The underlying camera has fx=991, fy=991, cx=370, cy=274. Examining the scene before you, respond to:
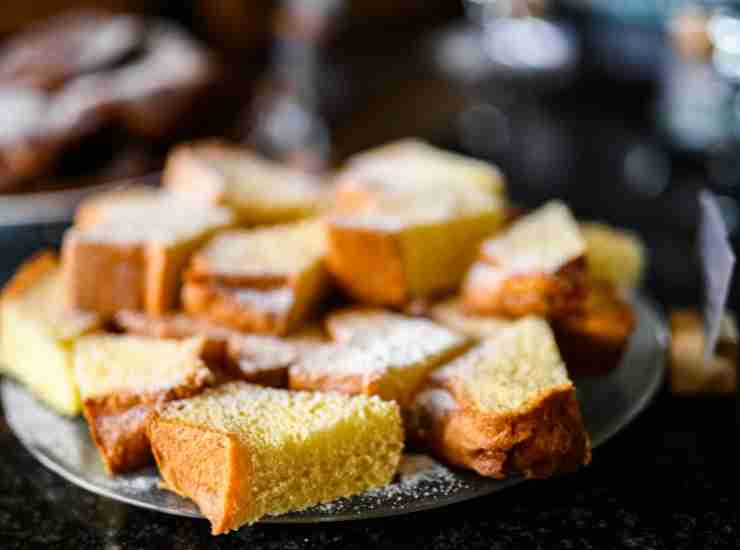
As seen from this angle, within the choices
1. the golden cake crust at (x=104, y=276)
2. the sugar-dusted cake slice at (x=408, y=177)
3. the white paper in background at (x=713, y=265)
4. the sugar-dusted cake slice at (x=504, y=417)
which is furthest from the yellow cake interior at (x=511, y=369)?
the golden cake crust at (x=104, y=276)

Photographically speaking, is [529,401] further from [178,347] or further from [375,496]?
[178,347]

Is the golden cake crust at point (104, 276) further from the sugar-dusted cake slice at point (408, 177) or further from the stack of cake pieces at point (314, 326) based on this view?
the sugar-dusted cake slice at point (408, 177)

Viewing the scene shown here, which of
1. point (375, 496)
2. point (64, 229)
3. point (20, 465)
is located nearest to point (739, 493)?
point (375, 496)

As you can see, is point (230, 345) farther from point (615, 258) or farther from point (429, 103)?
point (429, 103)

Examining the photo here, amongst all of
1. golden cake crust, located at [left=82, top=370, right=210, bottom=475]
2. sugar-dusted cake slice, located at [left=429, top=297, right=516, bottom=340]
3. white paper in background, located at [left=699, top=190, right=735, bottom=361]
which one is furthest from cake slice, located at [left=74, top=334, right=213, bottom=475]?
white paper in background, located at [left=699, top=190, right=735, bottom=361]

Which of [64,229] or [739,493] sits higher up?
[739,493]

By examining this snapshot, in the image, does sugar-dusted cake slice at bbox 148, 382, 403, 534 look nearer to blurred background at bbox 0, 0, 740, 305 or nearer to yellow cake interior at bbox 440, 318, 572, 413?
yellow cake interior at bbox 440, 318, 572, 413
